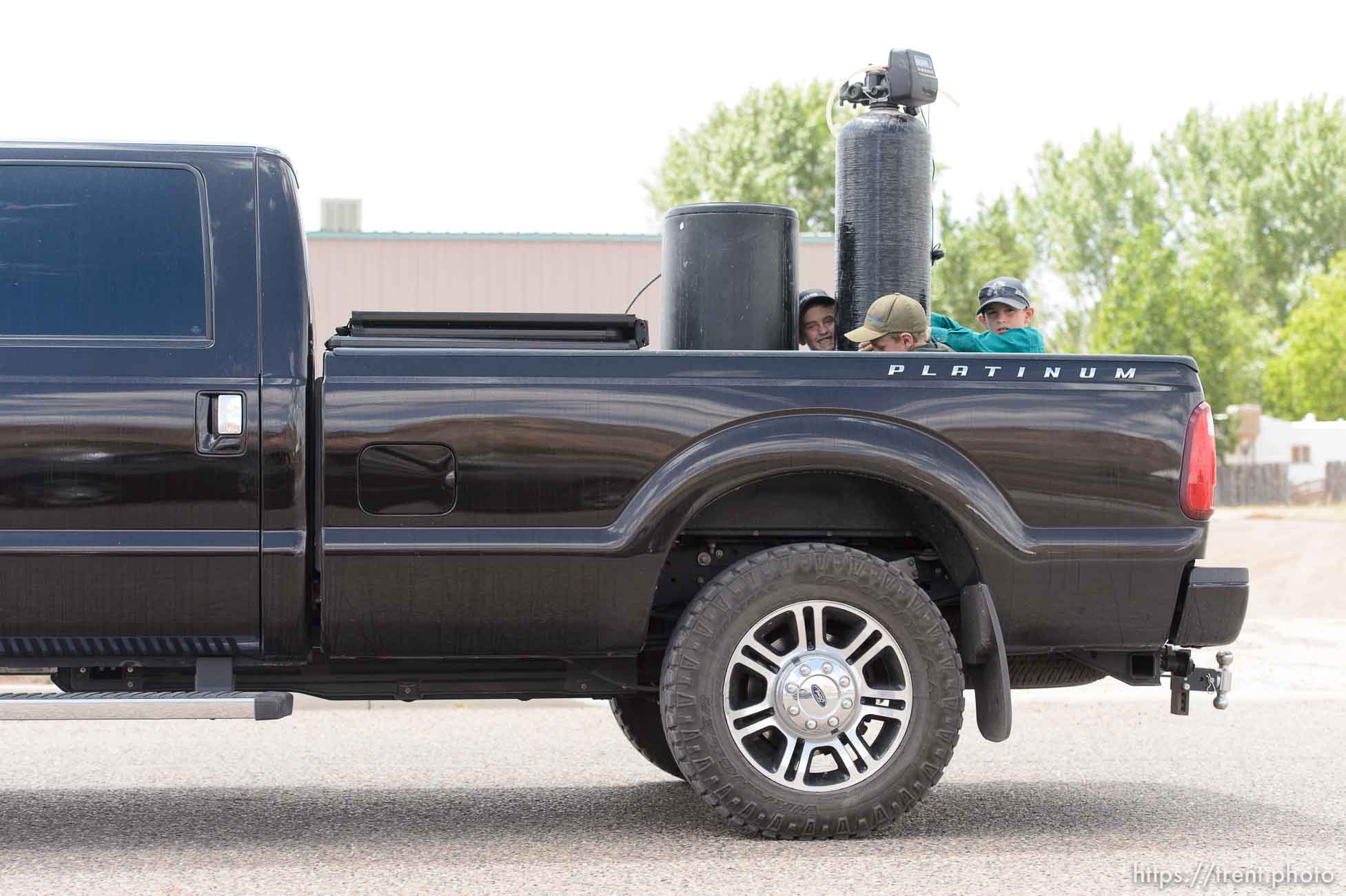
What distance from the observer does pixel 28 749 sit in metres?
7.77

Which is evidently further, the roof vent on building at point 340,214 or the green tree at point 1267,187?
the green tree at point 1267,187

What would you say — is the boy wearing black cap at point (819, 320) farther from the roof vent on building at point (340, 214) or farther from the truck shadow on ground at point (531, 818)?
the roof vent on building at point (340, 214)

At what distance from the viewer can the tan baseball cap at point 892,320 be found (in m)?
5.90

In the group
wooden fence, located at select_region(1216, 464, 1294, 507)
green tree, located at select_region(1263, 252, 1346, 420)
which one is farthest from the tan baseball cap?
green tree, located at select_region(1263, 252, 1346, 420)

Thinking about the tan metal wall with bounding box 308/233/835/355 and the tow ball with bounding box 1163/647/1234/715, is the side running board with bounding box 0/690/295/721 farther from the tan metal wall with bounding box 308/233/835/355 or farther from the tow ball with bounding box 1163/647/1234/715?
the tan metal wall with bounding box 308/233/835/355

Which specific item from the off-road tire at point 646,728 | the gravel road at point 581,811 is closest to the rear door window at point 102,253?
the gravel road at point 581,811

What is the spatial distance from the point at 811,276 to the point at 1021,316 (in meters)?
12.1

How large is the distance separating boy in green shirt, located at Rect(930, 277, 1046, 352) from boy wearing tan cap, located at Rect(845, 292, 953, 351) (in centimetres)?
41

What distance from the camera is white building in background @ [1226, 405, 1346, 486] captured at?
6375 centimetres

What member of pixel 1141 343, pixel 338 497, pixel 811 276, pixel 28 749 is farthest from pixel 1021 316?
pixel 1141 343

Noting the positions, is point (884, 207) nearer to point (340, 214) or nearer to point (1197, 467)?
point (1197, 467)

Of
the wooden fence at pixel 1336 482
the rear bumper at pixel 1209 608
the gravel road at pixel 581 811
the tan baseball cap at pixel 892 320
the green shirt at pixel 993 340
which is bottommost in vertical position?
the wooden fence at pixel 1336 482

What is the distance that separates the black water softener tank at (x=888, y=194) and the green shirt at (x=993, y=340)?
0.69ft

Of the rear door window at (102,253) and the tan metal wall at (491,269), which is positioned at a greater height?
the tan metal wall at (491,269)
